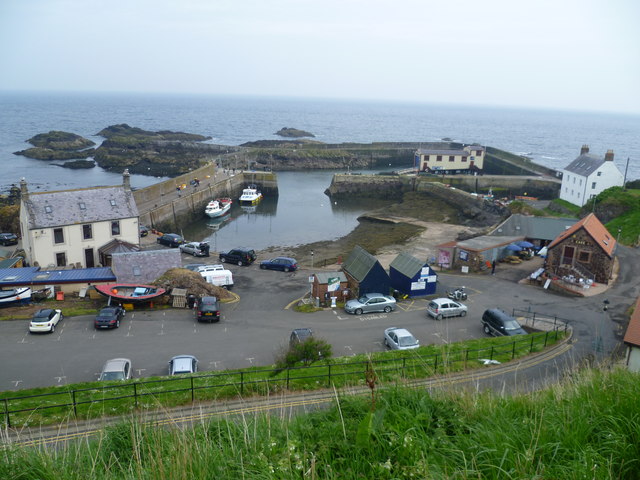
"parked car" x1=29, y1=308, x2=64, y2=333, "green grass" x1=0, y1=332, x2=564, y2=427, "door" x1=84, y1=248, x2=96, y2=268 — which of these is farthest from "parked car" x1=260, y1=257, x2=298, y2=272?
"green grass" x1=0, y1=332, x2=564, y2=427

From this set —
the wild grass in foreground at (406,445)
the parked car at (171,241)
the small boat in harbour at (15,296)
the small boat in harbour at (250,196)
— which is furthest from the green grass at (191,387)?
the small boat in harbour at (250,196)

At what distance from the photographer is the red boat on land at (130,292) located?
85.7ft

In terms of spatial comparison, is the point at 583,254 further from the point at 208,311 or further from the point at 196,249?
the point at 196,249

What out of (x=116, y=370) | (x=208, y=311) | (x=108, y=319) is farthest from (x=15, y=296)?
(x=116, y=370)

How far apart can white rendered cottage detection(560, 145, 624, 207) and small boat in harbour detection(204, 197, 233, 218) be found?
39865 mm

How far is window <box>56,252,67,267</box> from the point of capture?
31703mm

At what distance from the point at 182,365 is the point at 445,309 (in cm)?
1343

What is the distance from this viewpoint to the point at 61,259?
31.9m

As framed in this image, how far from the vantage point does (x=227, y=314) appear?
84.8ft

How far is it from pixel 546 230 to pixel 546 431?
120 feet

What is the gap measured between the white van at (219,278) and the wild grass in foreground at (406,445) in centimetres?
2304

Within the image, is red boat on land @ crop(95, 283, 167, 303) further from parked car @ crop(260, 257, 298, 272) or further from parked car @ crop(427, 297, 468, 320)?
parked car @ crop(427, 297, 468, 320)

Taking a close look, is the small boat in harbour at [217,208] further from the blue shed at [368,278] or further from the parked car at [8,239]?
the blue shed at [368,278]

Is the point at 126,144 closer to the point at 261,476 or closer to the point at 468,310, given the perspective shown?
the point at 468,310
